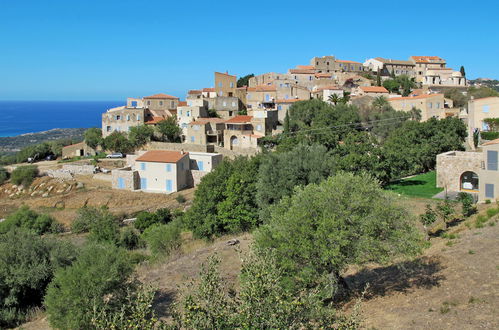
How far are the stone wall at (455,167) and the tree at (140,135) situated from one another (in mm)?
32476

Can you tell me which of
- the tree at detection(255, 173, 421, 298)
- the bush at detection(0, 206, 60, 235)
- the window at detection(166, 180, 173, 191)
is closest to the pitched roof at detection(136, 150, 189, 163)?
the window at detection(166, 180, 173, 191)

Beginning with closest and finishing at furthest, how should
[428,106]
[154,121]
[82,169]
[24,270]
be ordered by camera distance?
[24,270]
[82,169]
[428,106]
[154,121]

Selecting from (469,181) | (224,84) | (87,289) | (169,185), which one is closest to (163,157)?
(169,185)

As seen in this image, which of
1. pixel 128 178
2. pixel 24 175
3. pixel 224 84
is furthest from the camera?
pixel 224 84

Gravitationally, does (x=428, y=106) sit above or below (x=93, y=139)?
above

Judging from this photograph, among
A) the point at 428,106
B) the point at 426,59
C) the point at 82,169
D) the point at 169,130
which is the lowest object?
the point at 82,169

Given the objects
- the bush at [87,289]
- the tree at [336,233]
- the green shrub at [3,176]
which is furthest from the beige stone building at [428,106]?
the green shrub at [3,176]

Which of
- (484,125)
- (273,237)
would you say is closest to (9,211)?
(273,237)

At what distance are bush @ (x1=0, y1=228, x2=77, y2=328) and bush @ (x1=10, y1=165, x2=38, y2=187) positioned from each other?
30.8 m

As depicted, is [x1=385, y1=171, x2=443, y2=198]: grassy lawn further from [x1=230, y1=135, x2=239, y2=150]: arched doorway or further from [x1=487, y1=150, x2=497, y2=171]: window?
[x1=230, y1=135, x2=239, y2=150]: arched doorway

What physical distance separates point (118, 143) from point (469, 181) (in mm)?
37837

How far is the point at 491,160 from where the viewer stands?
24906 millimetres

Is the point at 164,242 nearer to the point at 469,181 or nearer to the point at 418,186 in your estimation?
the point at 418,186

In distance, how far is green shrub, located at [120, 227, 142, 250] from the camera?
2967cm
